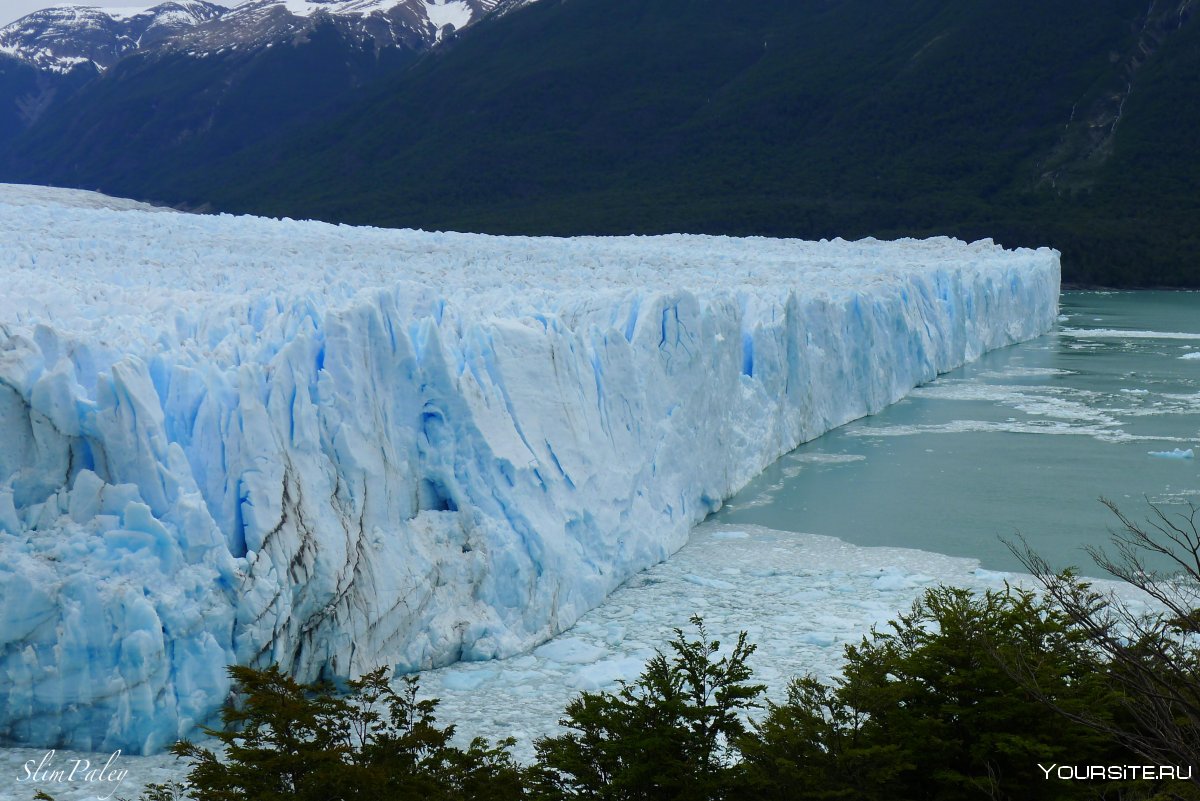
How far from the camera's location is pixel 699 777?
382 centimetres

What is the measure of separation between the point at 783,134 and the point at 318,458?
47.9m

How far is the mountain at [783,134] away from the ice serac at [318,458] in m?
29.6

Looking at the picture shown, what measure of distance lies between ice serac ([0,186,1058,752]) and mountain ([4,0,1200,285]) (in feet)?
97.2

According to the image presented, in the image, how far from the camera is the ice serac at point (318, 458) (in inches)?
193

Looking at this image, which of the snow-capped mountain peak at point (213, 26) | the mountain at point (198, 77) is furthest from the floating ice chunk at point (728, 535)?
the snow-capped mountain peak at point (213, 26)

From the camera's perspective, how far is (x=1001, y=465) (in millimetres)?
11305

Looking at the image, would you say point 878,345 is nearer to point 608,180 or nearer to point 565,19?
point 608,180

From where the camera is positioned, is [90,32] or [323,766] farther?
[90,32]

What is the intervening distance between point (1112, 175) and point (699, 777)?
1710 inches

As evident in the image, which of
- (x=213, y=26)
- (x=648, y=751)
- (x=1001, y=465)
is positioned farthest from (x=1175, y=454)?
(x=213, y=26)

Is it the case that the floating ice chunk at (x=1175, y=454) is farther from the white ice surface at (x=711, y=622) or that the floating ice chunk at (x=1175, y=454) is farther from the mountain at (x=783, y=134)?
the mountain at (x=783, y=134)

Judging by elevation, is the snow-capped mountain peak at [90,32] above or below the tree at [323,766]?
above

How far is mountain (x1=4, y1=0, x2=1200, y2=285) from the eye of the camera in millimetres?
40688

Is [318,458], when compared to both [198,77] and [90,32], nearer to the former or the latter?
[198,77]
